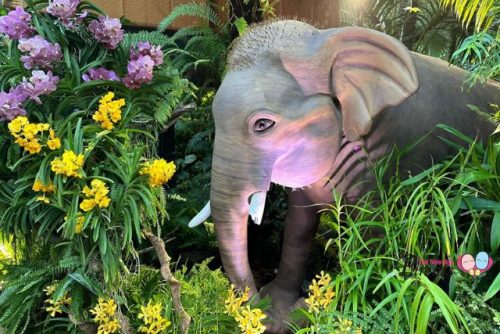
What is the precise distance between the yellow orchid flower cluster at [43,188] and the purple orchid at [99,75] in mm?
516

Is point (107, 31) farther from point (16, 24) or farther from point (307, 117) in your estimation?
point (307, 117)

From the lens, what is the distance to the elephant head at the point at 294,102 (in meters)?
1.86

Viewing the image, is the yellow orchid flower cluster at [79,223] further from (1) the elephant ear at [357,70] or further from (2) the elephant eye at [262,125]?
(1) the elephant ear at [357,70]

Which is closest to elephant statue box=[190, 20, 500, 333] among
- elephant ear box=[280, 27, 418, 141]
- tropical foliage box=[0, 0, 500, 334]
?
elephant ear box=[280, 27, 418, 141]

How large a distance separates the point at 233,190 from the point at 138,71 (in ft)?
2.10

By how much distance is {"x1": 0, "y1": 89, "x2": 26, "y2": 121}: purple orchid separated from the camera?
184 centimetres

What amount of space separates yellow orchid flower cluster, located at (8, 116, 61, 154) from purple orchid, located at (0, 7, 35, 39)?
Result: 44 cm

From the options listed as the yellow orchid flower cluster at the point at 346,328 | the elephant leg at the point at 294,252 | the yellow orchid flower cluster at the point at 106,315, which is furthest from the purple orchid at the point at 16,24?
the yellow orchid flower cluster at the point at 346,328

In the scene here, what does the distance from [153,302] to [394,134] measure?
1246 millimetres

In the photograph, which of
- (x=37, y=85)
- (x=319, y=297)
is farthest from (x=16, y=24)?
(x=319, y=297)

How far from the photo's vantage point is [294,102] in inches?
74.2

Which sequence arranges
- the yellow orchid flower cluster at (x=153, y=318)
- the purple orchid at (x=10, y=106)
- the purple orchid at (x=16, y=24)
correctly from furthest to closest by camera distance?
the purple orchid at (x=16, y=24) → the purple orchid at (x=10, y=106) → the yellow orchid flower cluster at (x=153, y=318)

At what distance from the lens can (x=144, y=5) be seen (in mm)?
3945

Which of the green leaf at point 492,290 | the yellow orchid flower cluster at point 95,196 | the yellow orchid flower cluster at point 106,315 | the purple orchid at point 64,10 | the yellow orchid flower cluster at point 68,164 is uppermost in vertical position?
the purple orchid at point 64,10
